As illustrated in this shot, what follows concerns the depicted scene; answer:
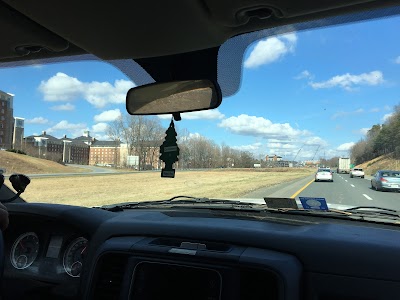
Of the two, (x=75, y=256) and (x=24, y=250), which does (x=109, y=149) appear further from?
(x=75, y=256)

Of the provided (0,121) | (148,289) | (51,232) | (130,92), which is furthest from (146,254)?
(0,121)

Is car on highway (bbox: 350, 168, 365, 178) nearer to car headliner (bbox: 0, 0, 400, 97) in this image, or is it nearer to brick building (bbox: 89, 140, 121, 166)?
brick building (bbox: 89, 140, 121, 166)

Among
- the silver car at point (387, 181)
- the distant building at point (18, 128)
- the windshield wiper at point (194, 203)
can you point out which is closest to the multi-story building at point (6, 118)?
the distant building at point (18, 128)

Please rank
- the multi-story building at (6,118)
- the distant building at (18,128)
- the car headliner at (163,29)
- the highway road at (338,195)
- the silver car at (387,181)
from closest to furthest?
1. the car headliner at (163,29)
2. the multi-story building at (6,118)
3. the distant building at (18,128)
4. the highway road at (338,195)
5. the silver car at (387,181)

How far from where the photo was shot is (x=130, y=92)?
3.34 metres

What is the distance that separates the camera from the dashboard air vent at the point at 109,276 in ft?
7.80

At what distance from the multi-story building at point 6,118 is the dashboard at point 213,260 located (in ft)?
4.04

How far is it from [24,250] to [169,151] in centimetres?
149

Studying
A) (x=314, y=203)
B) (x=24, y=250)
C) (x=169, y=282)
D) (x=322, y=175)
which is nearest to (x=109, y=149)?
(x=24, y=250)

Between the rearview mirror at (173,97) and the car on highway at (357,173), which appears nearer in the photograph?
the rearview mirror at (173,97)

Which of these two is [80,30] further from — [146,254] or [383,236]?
[383,236]

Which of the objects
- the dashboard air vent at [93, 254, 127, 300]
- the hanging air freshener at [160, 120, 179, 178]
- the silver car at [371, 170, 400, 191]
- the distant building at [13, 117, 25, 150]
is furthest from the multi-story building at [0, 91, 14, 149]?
the silver car at [371, 170, 400, 191]

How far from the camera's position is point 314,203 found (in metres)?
3.43

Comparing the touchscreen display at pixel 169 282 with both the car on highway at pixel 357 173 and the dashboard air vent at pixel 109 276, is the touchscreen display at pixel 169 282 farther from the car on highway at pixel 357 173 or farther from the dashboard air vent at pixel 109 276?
the car on highway at pixel 357 173
